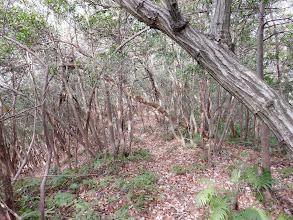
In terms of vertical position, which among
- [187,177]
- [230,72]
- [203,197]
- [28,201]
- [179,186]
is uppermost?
[230,72]

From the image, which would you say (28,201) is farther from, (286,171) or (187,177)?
(286,171)

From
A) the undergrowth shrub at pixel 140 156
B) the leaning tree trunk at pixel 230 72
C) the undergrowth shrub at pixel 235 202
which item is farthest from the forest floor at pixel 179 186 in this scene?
the leaning tree trunk at pixel 230 72

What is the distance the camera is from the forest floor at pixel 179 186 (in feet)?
13.1

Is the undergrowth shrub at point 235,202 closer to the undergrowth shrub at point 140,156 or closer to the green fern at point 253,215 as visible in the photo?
the green fern at point 253,215

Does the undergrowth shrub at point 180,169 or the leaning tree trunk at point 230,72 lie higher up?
the leaning tree trunk at point 230,72

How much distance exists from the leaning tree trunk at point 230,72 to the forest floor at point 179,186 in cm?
324

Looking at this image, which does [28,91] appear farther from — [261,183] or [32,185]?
[261,183]

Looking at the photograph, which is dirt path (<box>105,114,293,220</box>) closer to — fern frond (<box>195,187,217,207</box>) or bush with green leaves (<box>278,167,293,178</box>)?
bush with green leaves (<box>278,167,293,178</box>)

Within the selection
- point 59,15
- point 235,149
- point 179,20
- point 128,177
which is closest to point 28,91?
point 59,15

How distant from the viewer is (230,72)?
1311mm

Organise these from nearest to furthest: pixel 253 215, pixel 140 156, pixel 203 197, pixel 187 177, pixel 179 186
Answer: pixel 253 215 < pixel 203 197 < pixel 179 186 < pixel 187 177 < pixel 140 156

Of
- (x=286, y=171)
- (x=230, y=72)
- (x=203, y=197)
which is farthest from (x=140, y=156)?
(x=230, y=72)

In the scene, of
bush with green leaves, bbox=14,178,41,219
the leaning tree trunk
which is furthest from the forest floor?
the leaning tree trunk

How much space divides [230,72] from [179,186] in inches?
190
